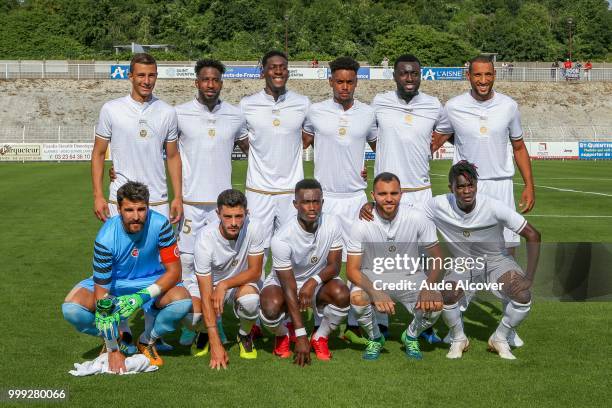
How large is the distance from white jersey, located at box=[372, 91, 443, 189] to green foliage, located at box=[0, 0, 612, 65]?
55827 millimetres

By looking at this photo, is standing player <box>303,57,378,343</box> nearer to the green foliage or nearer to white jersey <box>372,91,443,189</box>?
white jersey <box>372,91,443,189</box>

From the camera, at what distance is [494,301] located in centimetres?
855

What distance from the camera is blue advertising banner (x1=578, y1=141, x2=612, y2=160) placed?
37.6 m

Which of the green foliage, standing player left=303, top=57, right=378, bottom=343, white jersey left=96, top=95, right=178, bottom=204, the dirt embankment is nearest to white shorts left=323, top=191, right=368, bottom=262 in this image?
standing player left=303, top=57, right=378, bottom=343

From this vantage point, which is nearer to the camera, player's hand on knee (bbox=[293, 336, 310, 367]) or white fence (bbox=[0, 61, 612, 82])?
player's hand on knee (bbox=[293, 336, 310, 367])

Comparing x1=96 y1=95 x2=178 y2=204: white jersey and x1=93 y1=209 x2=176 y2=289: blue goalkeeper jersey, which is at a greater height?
x1=96 y1=95 x2=178 y2=204: white jersey

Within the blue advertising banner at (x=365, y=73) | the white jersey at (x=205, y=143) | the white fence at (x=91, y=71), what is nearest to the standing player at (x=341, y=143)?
the white jersey at (x=205, y=143)

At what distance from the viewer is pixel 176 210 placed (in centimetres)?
709

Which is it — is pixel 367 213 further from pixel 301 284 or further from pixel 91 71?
pixel 91 71

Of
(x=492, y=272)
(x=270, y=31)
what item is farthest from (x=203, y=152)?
(x=270, y=31)

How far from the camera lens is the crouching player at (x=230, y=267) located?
6.21 metres

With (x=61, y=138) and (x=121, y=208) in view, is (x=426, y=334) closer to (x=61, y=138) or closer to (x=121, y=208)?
(x=121, y=208)

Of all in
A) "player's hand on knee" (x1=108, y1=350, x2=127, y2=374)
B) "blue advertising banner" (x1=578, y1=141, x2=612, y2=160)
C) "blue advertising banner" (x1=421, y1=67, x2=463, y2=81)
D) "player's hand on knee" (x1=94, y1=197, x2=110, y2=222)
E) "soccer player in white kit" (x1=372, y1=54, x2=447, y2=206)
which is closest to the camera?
"player's hand on knee" (x1=108, y1=350, x2=127, y2=374)

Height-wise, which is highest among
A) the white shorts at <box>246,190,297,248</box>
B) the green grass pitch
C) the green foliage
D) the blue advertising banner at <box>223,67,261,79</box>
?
the green foliage
